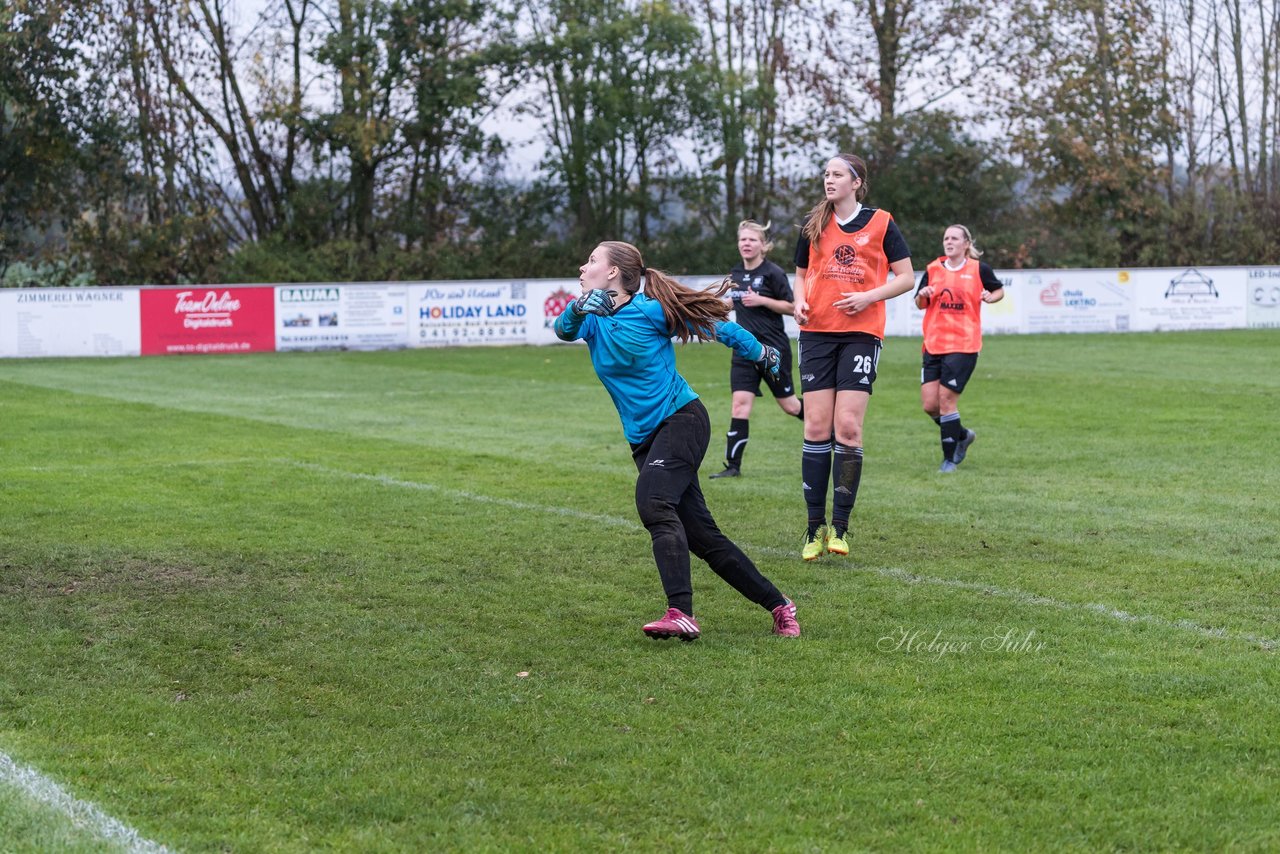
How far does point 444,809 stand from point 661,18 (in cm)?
3633

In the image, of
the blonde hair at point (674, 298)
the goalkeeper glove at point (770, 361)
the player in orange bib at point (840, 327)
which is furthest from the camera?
the player in orange bib at point (840, 327)

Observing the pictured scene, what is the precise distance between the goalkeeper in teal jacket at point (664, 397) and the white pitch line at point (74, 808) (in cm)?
242

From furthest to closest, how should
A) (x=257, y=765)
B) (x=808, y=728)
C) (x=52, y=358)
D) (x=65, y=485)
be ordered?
(x=52, y=358) → (x=65, y=485) → (x=808, y=728) → (x=257, y=765)

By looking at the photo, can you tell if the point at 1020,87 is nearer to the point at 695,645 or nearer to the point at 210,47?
the point at 210,47

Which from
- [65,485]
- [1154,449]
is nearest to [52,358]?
[65,485]

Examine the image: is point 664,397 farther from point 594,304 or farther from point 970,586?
point 970,586

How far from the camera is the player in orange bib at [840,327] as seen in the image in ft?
25.3

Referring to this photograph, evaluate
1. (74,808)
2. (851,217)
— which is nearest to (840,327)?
(851,217)

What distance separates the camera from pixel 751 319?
11461 millimetres

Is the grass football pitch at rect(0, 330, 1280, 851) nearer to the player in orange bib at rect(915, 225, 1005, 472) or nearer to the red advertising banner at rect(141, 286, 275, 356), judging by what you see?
the player in orange bib at rect(915, 225, 1005, 472)

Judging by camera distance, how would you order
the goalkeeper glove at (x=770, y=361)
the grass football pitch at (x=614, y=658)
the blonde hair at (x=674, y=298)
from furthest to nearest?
the goalkeeper glove at (x=770, y=361) < the blonde hair at (x=674, y=298) < the grass football pitch at (x=614, y=658)

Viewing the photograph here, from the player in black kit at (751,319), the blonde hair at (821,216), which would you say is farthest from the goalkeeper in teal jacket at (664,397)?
the player in black kit at (751,319)

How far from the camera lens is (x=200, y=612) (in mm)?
6383

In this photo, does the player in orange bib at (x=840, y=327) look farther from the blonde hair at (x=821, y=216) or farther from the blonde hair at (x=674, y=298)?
the blonde hair at (x=674, y=298)
